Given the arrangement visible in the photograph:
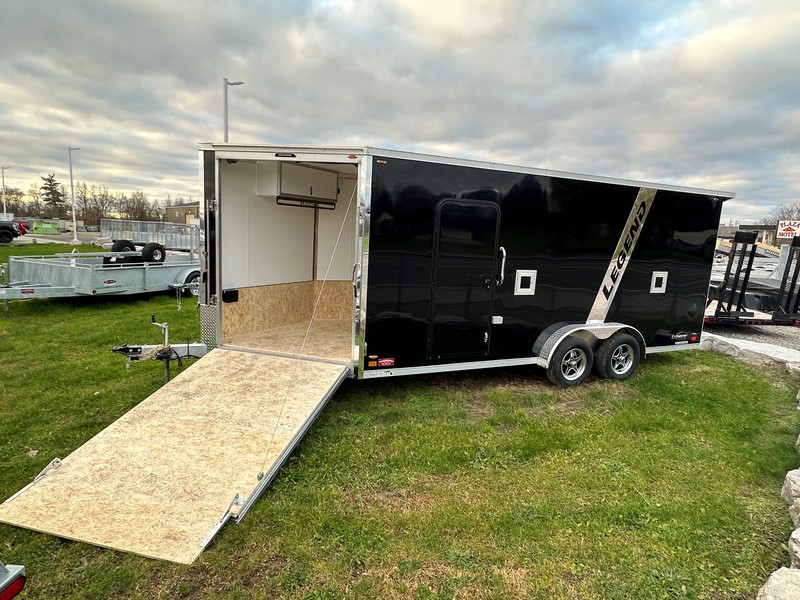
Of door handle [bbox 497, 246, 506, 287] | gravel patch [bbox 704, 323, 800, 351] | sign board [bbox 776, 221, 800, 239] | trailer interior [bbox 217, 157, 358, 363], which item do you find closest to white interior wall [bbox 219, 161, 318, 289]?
trailer interior [bbox 217, 157, 358, 363]

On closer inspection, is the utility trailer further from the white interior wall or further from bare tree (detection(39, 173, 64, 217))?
bare tree (detection(39, 173, 64, 217))

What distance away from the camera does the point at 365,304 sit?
4.63 meters

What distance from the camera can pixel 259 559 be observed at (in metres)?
2.75

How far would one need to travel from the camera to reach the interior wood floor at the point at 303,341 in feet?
17.3

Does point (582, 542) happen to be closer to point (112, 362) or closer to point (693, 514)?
point (693, 514)

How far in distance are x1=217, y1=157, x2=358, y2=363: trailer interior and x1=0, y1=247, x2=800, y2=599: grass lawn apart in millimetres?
1052

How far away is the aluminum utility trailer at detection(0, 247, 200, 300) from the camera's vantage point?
8.73m

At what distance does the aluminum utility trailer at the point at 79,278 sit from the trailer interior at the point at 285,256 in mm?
4720

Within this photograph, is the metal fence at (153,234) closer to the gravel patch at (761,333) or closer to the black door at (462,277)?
the black door at (462,277)

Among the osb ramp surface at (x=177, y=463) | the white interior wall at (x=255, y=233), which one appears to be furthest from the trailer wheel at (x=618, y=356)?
the white interior wall at (x=255, y=233)

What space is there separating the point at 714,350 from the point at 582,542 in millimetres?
6453

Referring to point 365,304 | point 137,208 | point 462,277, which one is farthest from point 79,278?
point 137,208

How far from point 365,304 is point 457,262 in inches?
42.0

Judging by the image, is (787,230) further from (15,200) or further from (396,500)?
(15,200)
